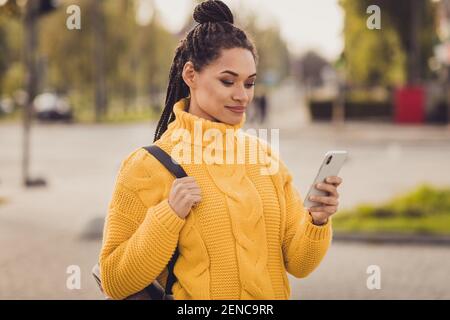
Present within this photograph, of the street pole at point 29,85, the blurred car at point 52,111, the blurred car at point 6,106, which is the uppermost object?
the street pole at point 29,85

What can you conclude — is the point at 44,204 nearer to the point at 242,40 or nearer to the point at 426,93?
the point at 242,40

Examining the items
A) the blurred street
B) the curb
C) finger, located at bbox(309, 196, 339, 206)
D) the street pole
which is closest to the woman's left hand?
finger, located at bbox(309, 196, 339, 206)

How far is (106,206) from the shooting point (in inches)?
477

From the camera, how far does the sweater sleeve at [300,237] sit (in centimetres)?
260

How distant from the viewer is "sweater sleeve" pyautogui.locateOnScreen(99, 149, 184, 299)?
2.48 m

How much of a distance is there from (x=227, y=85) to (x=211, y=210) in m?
0.37

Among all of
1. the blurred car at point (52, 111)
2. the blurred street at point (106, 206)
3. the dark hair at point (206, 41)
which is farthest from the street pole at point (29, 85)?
the blurred car at point (52, 111)

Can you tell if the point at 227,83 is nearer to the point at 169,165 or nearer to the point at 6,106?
the point at 169,165

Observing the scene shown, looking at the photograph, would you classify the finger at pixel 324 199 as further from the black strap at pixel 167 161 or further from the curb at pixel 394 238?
the curb at pixel 394 238

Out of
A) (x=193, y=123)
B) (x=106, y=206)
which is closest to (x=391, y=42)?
(x=106, y=206)

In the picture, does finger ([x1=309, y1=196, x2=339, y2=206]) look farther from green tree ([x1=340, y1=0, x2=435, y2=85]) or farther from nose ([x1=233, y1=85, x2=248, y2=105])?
green tree ([x1=340, y1=0, x2=435, y2=85])

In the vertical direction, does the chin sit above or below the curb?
above

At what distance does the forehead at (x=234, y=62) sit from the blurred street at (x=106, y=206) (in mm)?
4414

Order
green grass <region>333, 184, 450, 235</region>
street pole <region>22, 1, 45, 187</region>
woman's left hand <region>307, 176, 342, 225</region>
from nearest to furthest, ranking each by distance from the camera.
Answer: woman's left hand <region>307, 176, 342, 225</region> < green grass <region>333, 184, 450, 235</region> < street pole <region>22, 1, 45, 187</region>
